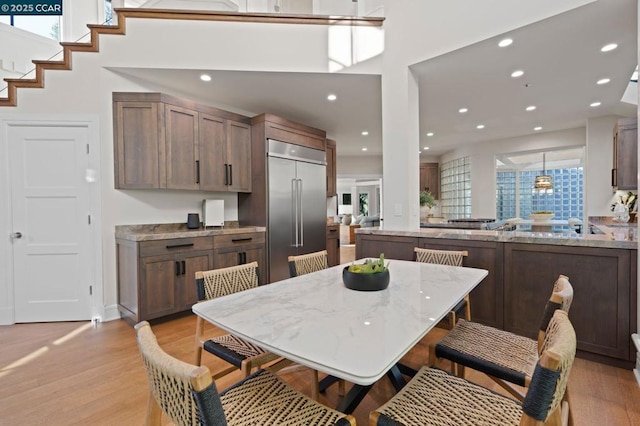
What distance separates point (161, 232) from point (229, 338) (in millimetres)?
2416

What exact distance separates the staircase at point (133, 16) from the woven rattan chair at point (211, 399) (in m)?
3.43

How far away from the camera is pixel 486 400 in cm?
114

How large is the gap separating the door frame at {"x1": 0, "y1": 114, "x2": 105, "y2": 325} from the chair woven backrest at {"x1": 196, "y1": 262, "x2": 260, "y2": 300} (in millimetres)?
2253

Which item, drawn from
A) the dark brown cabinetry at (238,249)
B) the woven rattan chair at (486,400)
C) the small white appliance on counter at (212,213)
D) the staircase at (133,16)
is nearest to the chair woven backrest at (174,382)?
the woven rattan chair at (486,400)

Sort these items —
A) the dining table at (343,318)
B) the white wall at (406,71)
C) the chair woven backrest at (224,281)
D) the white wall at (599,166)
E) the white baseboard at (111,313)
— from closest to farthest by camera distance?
the dining table at (343,318)
the chair woven backrest at (224,281)
the white wall at (406,71)
the white baseboard at (111,313)
the white wall at (599,166)

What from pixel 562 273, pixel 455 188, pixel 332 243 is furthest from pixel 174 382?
pixel 455 188

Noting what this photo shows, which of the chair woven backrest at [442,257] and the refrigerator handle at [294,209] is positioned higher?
the refrigerator handle at [294,209]

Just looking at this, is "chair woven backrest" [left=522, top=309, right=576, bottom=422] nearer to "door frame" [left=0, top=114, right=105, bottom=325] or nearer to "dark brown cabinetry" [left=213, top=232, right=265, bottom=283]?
"dark brown cabinetry" [left=213, top=232, right=265, bottom=283]

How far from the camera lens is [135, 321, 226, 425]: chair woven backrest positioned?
0.74 metres

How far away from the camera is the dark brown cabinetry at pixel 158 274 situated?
3012 millimetres

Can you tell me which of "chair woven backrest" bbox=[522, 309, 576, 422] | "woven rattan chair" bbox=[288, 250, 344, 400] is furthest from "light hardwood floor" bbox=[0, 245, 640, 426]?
"chair woven backrest" bbox=[522, 309, 576, 422]

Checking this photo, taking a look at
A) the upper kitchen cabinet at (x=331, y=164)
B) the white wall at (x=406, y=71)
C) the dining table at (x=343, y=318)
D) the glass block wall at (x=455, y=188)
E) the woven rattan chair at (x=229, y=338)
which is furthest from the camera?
the glass block wall at (x=455, y=188)

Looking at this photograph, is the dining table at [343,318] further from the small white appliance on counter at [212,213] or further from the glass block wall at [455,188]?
the glass block wall at [455,188]

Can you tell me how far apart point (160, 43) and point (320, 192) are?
281 centimetres
